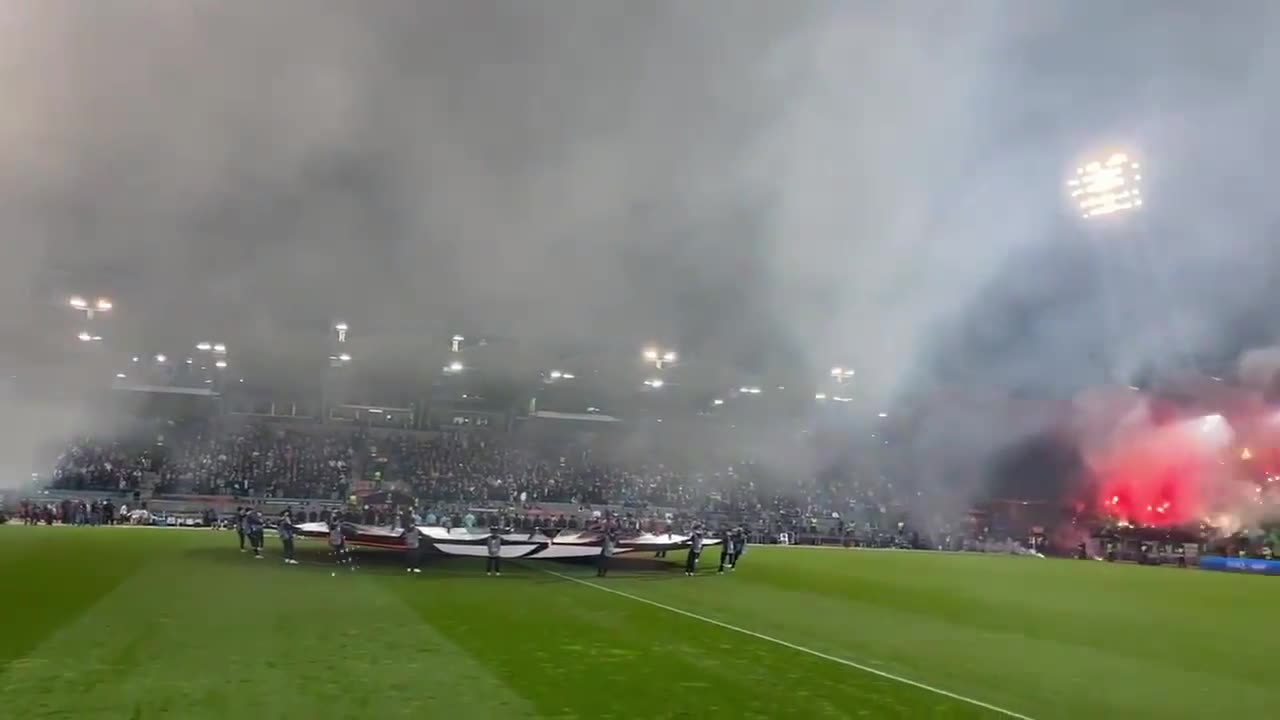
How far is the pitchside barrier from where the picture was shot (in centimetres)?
3644

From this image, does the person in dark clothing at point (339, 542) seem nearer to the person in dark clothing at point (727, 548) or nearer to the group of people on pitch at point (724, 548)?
the group of people on pitch at point (724, 548)

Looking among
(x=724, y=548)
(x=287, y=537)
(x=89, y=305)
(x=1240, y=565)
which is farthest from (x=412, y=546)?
(x=1240, y=565)

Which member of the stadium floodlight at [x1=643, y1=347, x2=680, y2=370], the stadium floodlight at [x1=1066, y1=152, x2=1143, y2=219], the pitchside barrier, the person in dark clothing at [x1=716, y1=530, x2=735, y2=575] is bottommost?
the pitchside barrier

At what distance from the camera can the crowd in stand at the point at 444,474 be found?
42719 millimetres

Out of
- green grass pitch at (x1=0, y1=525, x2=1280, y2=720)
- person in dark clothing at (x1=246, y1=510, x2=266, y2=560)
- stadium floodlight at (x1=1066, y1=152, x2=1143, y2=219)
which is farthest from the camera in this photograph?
stadium floodlight at (x1=1066, y1=152, x2=1143, y2=219)

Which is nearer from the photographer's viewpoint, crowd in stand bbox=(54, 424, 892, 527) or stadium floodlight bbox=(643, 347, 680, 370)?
stadium floodlight bbox=(643, 347, 680, 370)

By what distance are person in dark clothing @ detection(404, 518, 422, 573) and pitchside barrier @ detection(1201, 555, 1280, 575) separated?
112 feet

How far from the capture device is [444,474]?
4775 centimetres

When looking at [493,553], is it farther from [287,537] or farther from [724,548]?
[724,548]

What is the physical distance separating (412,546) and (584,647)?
38.8ft

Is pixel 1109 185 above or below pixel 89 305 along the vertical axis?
above

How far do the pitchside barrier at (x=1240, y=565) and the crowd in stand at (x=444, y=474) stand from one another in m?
17.3

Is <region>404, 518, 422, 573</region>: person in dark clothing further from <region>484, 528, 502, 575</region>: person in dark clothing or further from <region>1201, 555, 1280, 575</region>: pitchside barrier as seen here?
<region>1201, 555, 1280, 575</region>: pitchside barrier

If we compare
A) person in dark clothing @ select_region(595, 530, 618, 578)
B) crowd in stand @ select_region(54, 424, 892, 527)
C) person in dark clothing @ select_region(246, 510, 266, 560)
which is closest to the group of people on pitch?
person in dark clothing @ select_region(595, 530, 618, 578)
